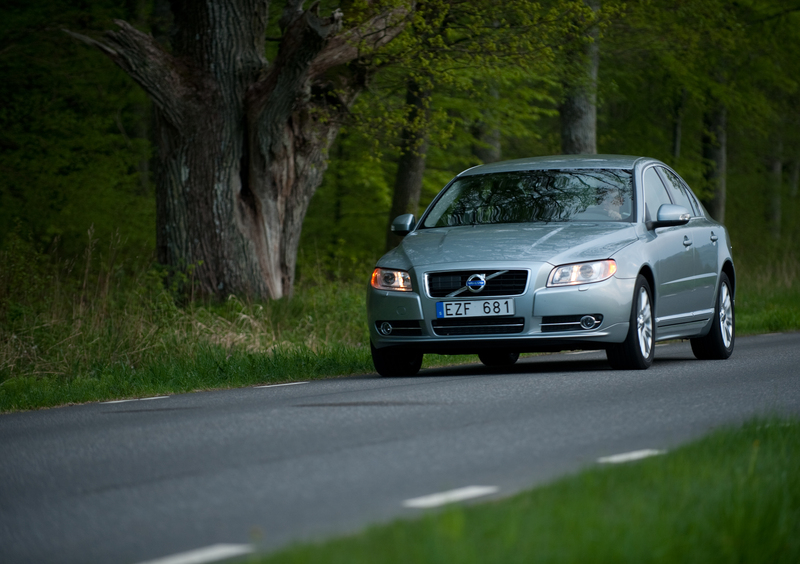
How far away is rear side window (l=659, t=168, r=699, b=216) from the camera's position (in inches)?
484

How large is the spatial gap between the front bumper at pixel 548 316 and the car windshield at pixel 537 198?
4.01 feet

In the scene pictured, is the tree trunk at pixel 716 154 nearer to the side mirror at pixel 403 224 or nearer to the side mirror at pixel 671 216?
Answer: the side mirror at pixel 671 216

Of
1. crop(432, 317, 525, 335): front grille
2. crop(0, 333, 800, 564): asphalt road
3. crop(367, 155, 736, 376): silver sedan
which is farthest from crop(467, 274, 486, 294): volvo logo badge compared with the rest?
crop(0, 333, 800, 564): asphalt road

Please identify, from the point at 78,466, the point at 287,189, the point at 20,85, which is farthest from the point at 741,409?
the point at 20,85

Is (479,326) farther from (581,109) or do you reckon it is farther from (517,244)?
(581,109)

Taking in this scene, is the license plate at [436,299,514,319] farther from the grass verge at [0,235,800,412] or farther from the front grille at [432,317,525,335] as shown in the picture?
the grass verge at [0,235,800,412]

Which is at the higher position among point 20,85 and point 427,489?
point 20,85

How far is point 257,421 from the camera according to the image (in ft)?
25.0

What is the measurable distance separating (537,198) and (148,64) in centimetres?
657

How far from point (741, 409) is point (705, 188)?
106 feet

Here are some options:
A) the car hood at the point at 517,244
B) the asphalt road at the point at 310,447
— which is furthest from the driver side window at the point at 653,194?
the asphalt road at the point at 310,447

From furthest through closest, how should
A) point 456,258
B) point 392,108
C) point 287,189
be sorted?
point 392,108 → point 287,189 → point 456,258

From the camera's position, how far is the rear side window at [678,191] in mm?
12292

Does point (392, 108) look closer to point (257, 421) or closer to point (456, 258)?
point (456, 258)
